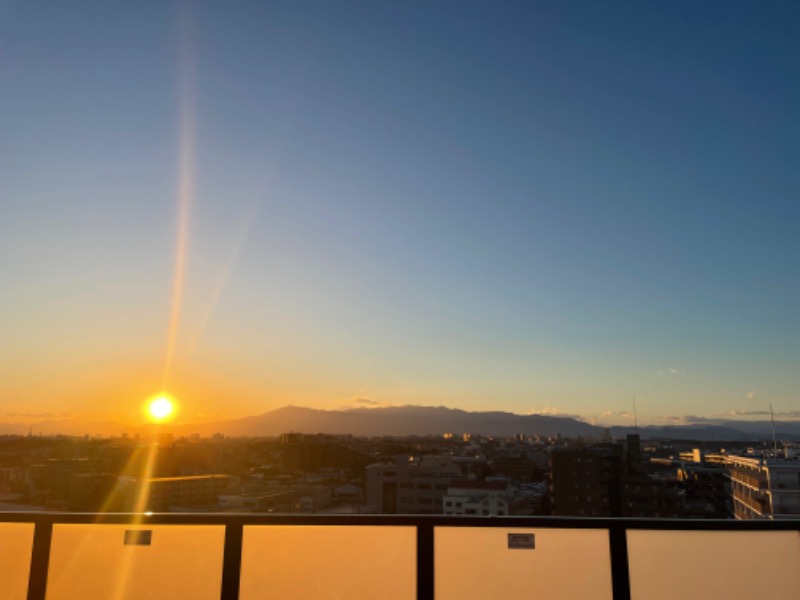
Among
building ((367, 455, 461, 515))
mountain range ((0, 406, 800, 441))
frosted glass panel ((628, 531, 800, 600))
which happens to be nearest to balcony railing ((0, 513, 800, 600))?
frosted glass panel ((628, 531, 800, 600))

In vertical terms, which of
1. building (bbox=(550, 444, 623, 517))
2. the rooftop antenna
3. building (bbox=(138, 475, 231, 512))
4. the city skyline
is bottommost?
building (bbox=(550, 444, 623, 517))

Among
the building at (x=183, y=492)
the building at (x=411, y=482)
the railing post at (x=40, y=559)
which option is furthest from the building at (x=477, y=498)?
the railing post at (x=40, y=559)

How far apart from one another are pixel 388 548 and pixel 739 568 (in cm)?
158

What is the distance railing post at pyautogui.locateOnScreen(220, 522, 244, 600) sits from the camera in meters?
2.76

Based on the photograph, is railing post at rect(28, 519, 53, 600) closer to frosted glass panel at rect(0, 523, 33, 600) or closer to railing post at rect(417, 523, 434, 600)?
frosted glass panel at rect(0, 523, 33, 600)

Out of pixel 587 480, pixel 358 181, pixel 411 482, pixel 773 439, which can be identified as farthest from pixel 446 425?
pixel 358 181

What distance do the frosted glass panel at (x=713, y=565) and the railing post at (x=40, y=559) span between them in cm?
269

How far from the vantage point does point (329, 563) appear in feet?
9.09

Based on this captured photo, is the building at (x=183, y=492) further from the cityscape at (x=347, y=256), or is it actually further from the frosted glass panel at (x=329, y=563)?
the frosted glass panel at (x=329, y=563)

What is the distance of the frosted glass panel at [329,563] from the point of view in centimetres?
274

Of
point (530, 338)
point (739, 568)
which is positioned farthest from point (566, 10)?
point (530, 338)

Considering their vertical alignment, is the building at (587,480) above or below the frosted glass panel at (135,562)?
below

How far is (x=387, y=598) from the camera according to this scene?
2725mm

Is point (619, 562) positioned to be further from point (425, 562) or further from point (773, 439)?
point (773, 439)
